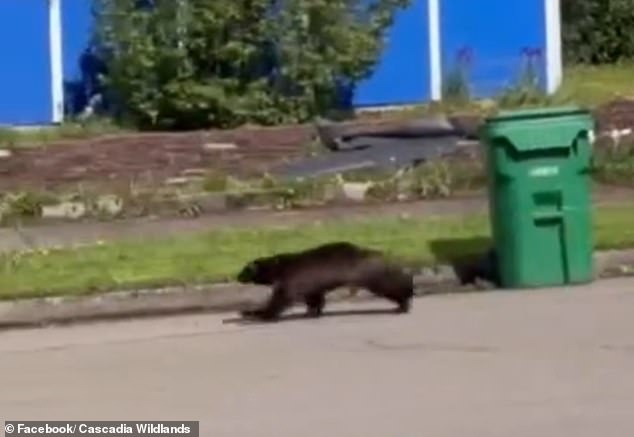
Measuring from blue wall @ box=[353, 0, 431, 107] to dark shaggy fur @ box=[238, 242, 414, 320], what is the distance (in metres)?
8.67

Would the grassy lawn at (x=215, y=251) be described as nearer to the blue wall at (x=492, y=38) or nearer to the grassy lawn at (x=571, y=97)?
the grassy lawn at (x=571, y=97)

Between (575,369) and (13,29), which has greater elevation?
(13,29)

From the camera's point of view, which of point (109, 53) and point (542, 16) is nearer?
point (109, 53)

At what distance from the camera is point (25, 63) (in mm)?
19703

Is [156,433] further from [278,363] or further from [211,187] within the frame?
[211,187]

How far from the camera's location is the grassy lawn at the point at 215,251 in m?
13.5

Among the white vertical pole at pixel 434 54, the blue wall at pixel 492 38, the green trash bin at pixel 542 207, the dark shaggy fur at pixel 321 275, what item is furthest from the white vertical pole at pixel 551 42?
the dark shaggy fur at pixel 321 275

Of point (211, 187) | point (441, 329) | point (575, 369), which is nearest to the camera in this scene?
point (575, 369)

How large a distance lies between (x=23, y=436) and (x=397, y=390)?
1908mm

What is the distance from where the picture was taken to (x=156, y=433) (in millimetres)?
8891

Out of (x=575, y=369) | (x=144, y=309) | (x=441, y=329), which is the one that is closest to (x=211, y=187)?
(x=144, y=309)

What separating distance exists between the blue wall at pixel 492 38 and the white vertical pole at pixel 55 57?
3.98 metres

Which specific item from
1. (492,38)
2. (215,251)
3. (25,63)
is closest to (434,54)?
(492,38)

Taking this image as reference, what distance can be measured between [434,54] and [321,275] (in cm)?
915
